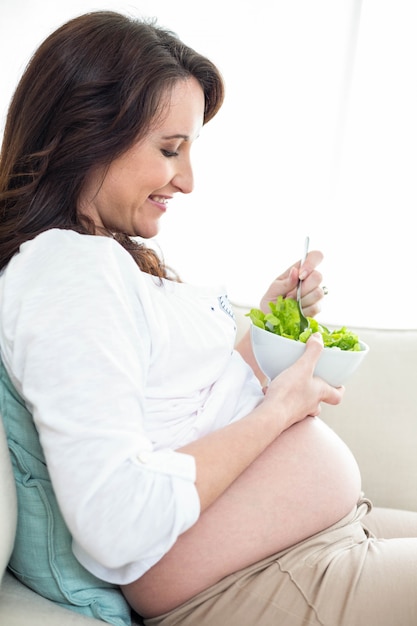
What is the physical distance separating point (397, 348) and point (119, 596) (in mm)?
1115

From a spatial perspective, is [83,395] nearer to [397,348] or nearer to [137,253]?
[137,253]

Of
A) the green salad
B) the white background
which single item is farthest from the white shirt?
the white background

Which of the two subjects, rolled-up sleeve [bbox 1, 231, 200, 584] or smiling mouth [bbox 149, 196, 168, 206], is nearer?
A: rolled-up sleeve [bbox 1, 231, 200, 584]

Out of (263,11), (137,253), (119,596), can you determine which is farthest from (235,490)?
(263,11)

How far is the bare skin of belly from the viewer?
109 centimetres

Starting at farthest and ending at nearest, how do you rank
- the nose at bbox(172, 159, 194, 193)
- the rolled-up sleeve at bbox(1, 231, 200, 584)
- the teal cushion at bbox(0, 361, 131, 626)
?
the nose at bbox(172, 159, 194, 193) → the teal cushion at bbox(0, 361, 131, 626) → the rolled-up sleeve at bbox(1, 231, 200, 584)

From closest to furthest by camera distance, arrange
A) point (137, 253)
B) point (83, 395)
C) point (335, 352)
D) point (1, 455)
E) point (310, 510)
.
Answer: point (83, 395) → point (1, 455) → point (310, 510) → point (335, 352) → point (137, 253)

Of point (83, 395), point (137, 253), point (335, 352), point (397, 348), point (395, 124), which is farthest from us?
point (395, 124)

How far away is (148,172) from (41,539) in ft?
2.17

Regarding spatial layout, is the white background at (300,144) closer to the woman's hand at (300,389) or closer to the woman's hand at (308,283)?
the woman's hand at (308,283)

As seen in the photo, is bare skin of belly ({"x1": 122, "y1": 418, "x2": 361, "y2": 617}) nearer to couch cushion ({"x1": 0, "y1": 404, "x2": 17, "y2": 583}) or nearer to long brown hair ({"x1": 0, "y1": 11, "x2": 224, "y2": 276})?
couch cushion ({"x1": 0, "y1": 404, "x2": 17, "y2": 583})

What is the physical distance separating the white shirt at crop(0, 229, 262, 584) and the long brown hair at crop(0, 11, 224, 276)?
0.17m

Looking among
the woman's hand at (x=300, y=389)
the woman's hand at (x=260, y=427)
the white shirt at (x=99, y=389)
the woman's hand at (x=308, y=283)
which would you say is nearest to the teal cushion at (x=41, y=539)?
the white shirt at (x=99, y=389)

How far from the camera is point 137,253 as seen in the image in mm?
1479
